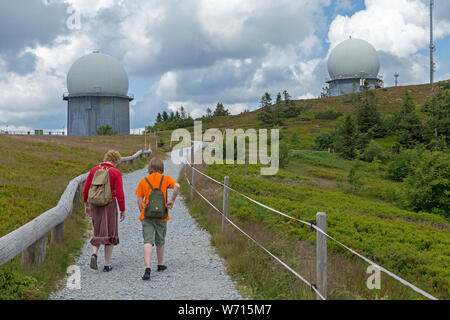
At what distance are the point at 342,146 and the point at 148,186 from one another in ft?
158

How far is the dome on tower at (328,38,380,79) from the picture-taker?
8844 cm

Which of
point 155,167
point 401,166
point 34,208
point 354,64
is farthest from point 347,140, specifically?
point 155,167

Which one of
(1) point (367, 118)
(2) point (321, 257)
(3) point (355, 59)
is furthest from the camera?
(3) point (355, 59)

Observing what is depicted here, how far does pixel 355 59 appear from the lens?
88.8m

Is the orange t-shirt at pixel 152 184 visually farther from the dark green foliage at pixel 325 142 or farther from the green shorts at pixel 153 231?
the dark green foliage at pixel 325 142

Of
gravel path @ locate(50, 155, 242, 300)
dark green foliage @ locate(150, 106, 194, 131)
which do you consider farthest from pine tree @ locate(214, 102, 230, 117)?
gravel path @ locate(50, 155, 242, 300)

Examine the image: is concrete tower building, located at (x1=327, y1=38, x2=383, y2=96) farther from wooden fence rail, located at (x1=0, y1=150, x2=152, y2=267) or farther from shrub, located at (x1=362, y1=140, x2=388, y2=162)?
wooden fence rail, located at (x1=0, y1=150, x2=152, y2=267)

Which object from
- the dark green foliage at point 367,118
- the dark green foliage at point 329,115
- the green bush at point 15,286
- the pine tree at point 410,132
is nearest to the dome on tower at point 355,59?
the dark green foliage at point 329,115

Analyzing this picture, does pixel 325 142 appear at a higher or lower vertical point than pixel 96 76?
lower

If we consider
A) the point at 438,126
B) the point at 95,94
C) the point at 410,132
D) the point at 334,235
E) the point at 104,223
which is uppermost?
the point at 95,94

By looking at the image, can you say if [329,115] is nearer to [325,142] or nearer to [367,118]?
[367,118]

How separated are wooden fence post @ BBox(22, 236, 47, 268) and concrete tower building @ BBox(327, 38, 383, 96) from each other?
8580cm

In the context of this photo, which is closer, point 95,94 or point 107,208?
point 107,208

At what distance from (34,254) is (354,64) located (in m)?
90.2
